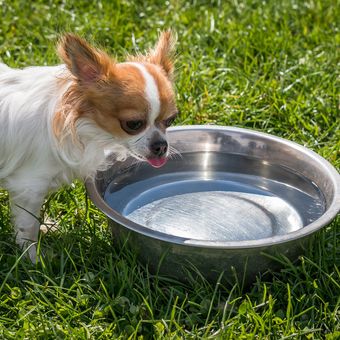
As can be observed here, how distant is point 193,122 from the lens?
16.0 ft

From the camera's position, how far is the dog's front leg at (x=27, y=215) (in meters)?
3.63

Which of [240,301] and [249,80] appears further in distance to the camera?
[249,80]

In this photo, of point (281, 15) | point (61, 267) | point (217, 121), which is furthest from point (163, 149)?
point (281, 15)

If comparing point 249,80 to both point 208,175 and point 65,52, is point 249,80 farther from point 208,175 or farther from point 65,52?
point 65,52

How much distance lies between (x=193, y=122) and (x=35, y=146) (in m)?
1.54

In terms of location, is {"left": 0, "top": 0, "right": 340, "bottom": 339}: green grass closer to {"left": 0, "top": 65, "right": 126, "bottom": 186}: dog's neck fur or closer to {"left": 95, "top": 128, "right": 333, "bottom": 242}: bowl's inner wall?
{"left": 95, "top": 128, "right": 333, "bottom": 242}: bowl's inner wall

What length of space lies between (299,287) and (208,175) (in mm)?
1002

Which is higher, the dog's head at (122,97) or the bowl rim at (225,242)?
the dog's head at (122,97)

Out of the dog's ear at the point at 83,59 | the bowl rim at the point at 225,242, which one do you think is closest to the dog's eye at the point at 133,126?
the dog's ear at the point at 83,59

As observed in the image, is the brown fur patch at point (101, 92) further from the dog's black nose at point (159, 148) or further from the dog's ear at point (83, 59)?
the dog's black nose at point (159, 148)

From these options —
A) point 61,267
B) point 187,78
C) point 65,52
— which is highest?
point 65,52

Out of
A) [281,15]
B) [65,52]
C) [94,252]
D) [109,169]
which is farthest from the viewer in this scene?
[281,15]

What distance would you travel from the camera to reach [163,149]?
355 cm

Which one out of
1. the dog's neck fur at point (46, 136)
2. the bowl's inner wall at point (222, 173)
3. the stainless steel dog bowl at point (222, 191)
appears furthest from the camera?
the bowl's inner wall at point (222, 173)
